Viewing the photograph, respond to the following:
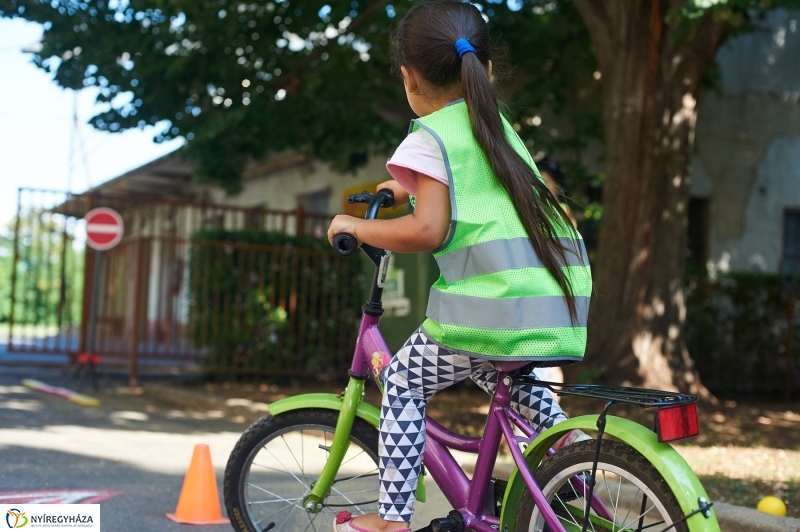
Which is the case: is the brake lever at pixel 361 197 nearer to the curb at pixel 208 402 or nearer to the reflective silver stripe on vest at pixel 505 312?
the reflective silver stripe on vest at pixel 505 312

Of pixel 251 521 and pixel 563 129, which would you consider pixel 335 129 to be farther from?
pixel 251 521

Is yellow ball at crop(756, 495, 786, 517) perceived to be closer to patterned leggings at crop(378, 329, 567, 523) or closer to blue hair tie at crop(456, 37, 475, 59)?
patterned leggings at crop(378, 329, 567, 523)

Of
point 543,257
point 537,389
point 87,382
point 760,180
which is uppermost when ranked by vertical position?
point 760,180

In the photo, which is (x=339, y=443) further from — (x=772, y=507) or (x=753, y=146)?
(x=753, y=146)

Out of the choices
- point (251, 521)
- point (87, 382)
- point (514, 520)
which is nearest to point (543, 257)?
point (514, 520)

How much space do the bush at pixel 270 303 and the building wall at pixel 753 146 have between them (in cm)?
627

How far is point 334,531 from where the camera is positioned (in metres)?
3.07

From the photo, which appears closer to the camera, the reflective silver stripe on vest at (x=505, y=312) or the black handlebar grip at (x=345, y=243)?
the reflective silver stripe on vest at (x=505, y=312)

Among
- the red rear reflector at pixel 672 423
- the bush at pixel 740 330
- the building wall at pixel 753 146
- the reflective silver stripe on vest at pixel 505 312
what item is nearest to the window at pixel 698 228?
the building wall at pixel 753 146

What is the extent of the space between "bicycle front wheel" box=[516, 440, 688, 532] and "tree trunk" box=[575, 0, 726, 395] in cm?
605

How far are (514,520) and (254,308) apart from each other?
825cm

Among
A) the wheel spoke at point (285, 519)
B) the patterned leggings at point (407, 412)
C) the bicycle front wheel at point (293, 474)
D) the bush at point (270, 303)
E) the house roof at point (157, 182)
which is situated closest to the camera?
the patterned leggings at point (407, 412)

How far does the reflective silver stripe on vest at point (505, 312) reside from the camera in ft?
8.70

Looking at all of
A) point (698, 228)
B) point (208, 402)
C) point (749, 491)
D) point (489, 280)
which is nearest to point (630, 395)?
point (489, 280)
